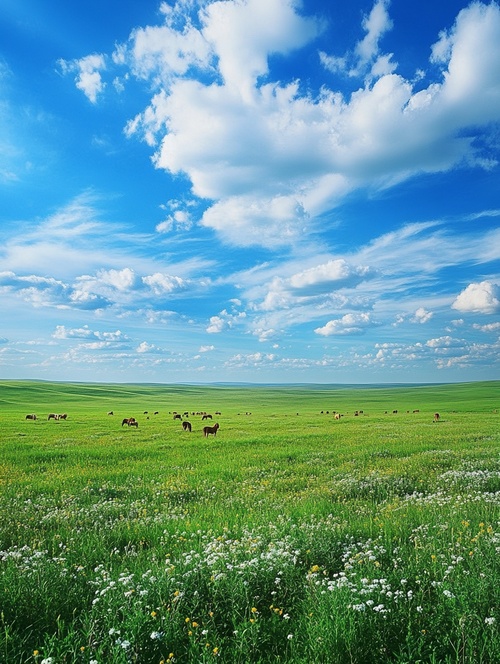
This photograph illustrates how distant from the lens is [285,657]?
4.42 metres

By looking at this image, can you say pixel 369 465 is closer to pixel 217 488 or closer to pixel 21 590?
pixel 217 488

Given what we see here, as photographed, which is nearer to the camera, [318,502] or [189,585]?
[189,585]

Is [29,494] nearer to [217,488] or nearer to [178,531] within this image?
[217,488]

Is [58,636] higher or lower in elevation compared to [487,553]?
lower

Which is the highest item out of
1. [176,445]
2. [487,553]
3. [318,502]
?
[487,553]

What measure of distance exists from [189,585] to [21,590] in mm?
2151

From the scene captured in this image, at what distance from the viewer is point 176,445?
28188mm

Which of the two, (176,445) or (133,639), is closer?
(133,639)

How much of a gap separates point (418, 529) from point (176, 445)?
22350mm

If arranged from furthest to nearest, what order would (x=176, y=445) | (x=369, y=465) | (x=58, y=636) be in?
1. (x=176, y=445)
2. (x=369, y=465)
3. (x=58, y=636)

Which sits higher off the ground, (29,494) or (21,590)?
(21,590)

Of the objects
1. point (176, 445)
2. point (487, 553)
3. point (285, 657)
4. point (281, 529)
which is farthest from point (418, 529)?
point (176, 445)

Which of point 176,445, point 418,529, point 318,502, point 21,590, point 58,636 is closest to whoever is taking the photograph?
point 58,636

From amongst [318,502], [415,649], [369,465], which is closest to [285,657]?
[415,649]
